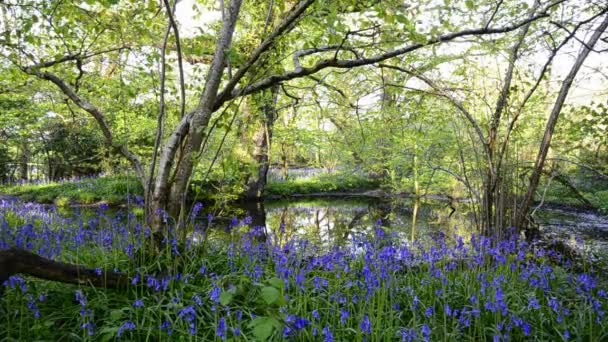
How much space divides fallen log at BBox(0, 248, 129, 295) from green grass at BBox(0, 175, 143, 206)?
27.5 feet

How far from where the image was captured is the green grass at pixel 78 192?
10930mm

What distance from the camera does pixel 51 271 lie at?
215 centimetres

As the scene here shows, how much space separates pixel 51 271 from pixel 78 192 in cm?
1048

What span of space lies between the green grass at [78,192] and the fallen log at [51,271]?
8.39 m

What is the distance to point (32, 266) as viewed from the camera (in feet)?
6.59

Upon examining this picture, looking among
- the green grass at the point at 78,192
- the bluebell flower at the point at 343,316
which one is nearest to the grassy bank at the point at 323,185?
the green grass at the point at 78,192

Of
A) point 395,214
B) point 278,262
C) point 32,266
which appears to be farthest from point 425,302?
point 395,214

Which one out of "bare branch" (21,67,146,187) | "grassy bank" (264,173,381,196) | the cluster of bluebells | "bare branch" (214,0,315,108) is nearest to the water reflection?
"grassy bank" (264,173,381,196)

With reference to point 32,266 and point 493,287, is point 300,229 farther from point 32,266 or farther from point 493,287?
point 32,266

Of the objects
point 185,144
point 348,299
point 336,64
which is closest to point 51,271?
point 185,144

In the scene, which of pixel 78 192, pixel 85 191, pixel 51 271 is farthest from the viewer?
pixel 85 191

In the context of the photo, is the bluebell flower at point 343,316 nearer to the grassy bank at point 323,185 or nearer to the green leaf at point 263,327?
the green leaf at point 263,327

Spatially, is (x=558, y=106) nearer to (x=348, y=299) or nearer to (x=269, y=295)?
(x=348, y=299)

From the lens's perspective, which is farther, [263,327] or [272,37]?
[272,37]
